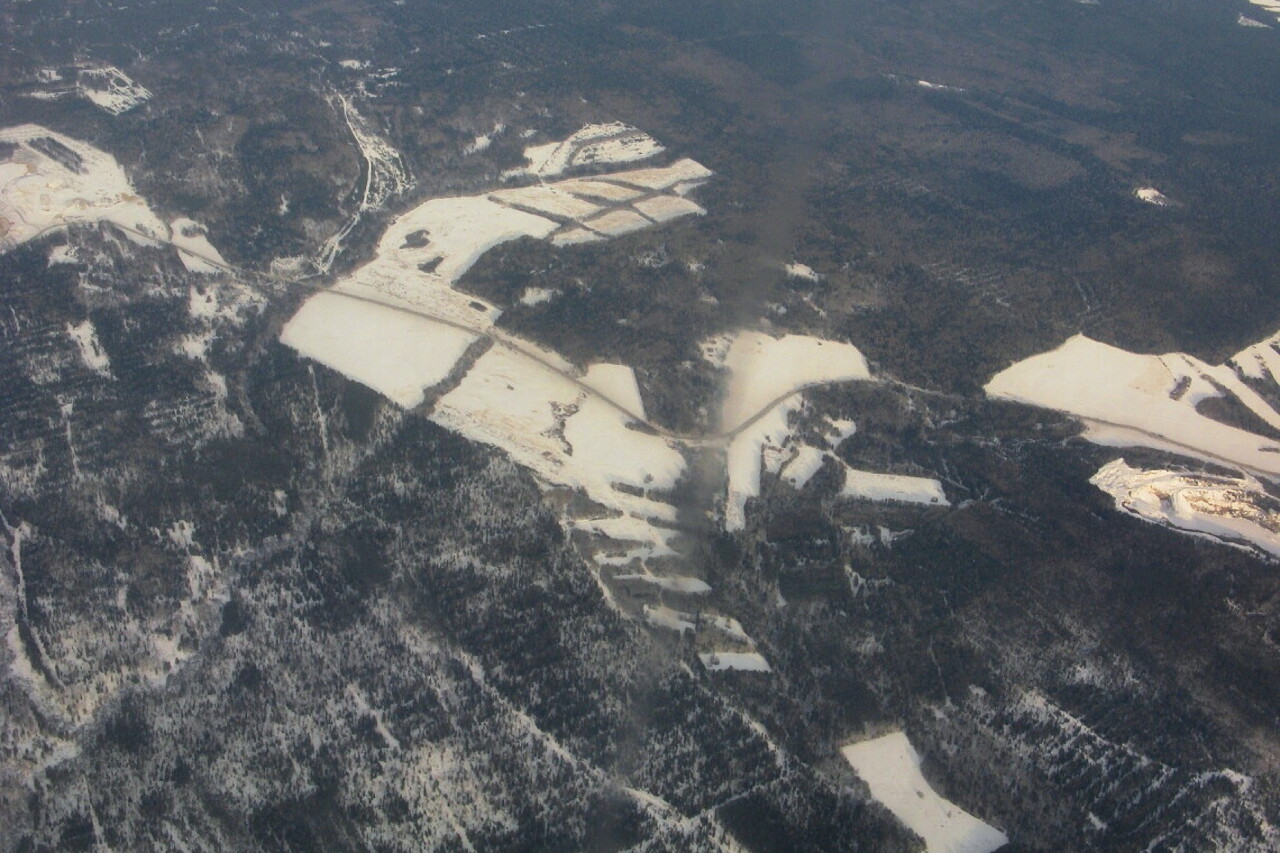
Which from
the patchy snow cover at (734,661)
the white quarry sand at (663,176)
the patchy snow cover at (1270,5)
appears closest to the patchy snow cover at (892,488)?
the patchy snow cover at (734,661)

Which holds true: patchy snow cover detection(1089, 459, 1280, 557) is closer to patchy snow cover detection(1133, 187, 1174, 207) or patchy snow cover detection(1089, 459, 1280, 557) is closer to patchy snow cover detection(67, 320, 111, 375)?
patchy snow cover detection(1133, 187, 1174, 207)

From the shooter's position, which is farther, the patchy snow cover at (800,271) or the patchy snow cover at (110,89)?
the patchy snow cover at (110,89)

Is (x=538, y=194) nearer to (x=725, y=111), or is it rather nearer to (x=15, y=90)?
(x=725, y=111)

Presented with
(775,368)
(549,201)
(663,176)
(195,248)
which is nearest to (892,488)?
(775,368)

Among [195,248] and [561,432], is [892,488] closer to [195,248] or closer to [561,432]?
[561,432]

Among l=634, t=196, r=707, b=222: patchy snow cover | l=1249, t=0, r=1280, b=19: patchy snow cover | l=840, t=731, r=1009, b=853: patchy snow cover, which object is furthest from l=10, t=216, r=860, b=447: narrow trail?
l=1249, t=0, r=1280, b=19: patchy snow cover

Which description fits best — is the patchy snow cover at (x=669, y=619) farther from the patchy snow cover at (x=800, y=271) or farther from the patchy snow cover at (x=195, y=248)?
the patchy snow cover at (x=195, y=248)

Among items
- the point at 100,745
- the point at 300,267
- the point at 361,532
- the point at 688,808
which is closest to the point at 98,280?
the point at 300,267
